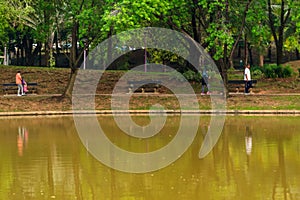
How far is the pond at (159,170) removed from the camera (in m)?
12.5

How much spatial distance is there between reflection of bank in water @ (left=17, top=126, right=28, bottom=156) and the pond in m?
0.03

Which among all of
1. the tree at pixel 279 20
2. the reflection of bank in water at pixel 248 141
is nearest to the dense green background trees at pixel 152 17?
the tree at pixel 279 20

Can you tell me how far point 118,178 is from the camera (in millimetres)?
13930

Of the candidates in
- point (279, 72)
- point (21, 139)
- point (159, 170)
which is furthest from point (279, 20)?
point (159, 170)

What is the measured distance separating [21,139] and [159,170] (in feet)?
24.9

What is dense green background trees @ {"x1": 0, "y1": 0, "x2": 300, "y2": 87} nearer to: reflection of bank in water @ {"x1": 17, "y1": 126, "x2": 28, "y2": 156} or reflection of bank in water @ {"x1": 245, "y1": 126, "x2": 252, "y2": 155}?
reflection of bank in water @ {"x1": 17, "y1": 126, "x2": 28, "y2": 156}

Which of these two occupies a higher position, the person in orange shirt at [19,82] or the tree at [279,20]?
the tree at [279,20]

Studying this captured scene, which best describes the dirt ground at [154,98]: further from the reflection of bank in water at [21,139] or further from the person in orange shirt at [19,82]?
the reflection of bank in water at [21,139]

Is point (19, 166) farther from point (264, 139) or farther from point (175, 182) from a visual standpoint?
point (264, 139)

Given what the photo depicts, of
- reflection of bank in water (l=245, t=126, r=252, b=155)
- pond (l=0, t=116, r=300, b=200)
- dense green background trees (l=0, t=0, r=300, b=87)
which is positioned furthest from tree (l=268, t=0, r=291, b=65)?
reflection of bank in water (l=245, t=126, r=252, b=155)

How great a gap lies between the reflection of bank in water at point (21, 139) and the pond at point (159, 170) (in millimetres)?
30

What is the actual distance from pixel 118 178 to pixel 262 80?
25.6 m

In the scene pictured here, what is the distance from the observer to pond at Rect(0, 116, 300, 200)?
12477 mm

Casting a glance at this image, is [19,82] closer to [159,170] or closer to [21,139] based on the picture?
[21,139]
